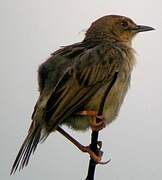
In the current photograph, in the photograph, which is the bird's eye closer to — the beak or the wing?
the beak

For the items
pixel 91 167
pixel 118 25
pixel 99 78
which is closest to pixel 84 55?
pixel 99 78

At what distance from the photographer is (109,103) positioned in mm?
3609

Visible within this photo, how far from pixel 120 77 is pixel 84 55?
0.95 ft

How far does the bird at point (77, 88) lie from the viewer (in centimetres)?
325

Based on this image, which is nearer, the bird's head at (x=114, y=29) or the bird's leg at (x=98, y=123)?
the bird's leg at (x=98, y=123)

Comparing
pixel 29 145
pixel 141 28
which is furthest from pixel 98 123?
pixel 141 28

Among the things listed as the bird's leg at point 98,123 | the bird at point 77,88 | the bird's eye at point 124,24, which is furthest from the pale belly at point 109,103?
the bird's eye at point 124,24

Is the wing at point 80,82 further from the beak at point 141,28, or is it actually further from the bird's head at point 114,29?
the beak at point 141,28

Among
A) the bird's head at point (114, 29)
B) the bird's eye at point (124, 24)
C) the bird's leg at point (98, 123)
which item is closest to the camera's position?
the bird's leg at point (98, 123)

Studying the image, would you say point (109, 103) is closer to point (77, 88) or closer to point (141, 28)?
point (77, 88)

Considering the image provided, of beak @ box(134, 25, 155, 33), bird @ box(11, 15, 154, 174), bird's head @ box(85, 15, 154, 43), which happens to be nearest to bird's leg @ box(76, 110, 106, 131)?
bird @ box(11, 15, 154, 174)

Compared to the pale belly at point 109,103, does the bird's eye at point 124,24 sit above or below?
above

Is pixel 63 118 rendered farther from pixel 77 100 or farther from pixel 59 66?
pixel 59 66

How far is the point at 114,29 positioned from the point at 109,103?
1285mm
